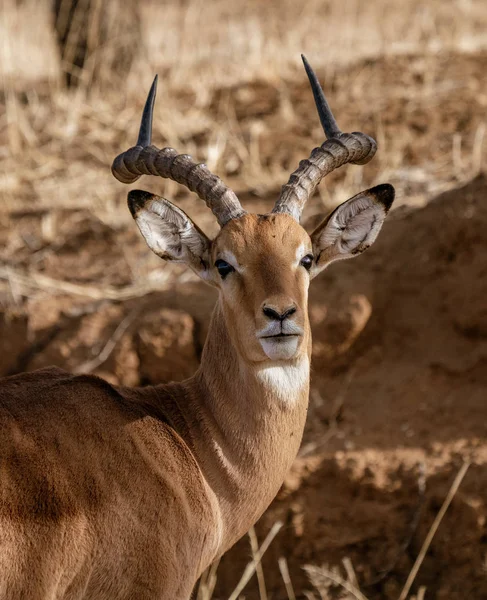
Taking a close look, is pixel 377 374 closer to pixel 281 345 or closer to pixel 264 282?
pixel 264 282

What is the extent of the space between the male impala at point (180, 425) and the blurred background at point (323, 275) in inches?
97.1

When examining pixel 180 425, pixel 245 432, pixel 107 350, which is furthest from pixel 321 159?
pixel 107 350

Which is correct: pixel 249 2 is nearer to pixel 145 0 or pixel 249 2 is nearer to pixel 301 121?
pixel 145 0

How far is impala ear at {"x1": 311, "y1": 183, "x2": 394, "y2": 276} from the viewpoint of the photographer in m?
7.02

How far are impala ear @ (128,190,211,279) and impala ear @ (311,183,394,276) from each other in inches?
A: 31.1

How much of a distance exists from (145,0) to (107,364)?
Answer: 24947 millimetres

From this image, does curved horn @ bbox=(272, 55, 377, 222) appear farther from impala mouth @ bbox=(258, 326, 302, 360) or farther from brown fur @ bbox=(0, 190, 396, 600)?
impala mouth @ bbox=(258, 326, 302, 360)

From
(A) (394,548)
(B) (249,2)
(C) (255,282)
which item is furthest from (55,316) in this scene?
(B) (249,2)

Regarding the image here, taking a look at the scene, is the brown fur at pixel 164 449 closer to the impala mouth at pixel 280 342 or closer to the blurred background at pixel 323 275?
the impala mouth at pixel 280 342

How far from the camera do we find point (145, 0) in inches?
1310

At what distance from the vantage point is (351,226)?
7137 millimetres

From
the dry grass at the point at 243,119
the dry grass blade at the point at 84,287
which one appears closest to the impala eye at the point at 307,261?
the dry grass blade at the point at 84,287

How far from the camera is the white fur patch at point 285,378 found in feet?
21.0

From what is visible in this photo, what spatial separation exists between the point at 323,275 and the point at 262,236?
13.6 ft
